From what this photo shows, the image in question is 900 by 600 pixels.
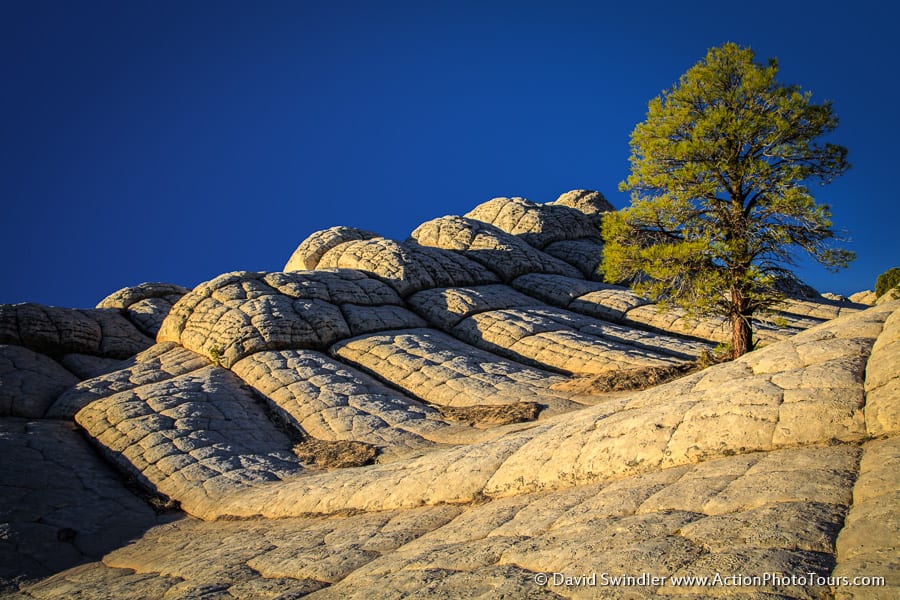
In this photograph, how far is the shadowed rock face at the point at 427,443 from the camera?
5734 mm

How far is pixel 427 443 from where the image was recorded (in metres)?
15.7

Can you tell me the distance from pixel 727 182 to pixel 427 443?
44.4 feet

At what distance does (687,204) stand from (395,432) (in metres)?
12.5

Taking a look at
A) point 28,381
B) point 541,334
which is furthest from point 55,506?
point 541,334

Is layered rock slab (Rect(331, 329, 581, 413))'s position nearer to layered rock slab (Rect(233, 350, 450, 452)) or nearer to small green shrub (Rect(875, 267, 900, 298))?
layered rock slab (Rect(233, 350, 450, 452))

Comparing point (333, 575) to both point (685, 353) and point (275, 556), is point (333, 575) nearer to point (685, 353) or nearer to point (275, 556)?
point (275, 556)

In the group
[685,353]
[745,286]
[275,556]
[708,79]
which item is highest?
[708,79]

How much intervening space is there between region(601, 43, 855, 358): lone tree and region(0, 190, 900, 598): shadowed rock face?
356 cm

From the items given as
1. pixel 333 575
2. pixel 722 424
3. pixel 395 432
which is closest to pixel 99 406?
pixel 395 432

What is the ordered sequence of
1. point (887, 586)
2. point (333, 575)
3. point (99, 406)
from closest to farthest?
1. point (887, 586)
2. point (333, 575)
3. point (99, 406)

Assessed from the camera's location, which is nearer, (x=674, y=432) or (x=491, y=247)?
(x=674, y=432)

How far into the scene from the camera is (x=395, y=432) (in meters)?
16.5

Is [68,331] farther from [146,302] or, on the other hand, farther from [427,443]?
[427,443]

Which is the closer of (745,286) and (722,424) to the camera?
(722,424)
